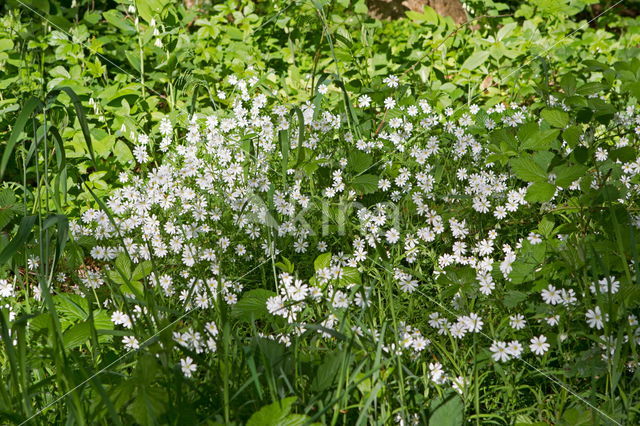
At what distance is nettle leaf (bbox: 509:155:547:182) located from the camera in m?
2.38

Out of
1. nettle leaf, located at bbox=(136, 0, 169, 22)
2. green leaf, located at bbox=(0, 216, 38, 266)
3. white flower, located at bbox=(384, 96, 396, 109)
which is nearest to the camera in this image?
green leaf, located at bbox=(0, 216, 38, 266)

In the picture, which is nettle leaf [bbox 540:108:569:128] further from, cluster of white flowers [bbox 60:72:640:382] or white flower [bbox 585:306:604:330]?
white flower [bbox 585:306:604:330]

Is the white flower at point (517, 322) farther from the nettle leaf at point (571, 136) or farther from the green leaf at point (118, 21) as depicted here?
the green leaf at point (118, 21)

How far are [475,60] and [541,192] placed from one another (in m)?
1.93

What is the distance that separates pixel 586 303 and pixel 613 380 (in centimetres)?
25

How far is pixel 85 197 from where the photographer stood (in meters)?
3.18

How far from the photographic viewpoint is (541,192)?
2.30 metres

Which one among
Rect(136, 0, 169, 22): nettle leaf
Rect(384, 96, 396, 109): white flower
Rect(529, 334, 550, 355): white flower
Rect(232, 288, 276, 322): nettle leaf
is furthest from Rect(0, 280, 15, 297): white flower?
Rect(136, 0, 169, 22): nettle leaf

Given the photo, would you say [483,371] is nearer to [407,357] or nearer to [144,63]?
[407,357]

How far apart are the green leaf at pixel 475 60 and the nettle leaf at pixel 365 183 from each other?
1635 millimetres

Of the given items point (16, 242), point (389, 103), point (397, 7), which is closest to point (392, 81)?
point (389, 103)

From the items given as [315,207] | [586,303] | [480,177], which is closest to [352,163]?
[315,207]

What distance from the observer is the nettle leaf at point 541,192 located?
2281mm

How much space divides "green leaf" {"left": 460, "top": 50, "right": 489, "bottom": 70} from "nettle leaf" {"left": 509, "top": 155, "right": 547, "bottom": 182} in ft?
5.52
